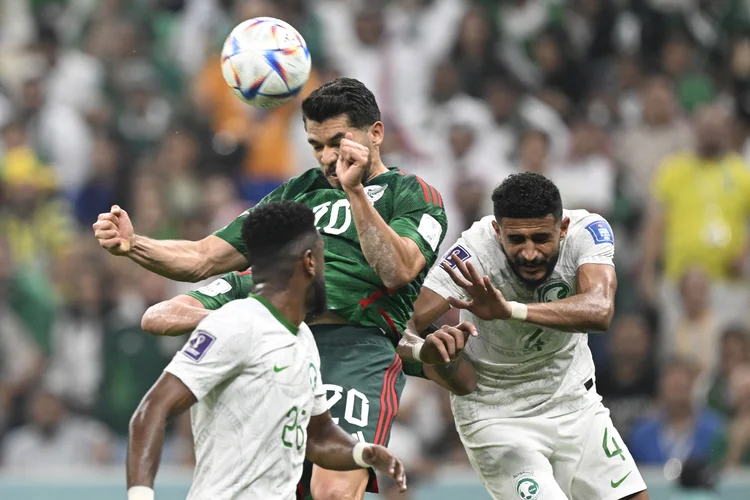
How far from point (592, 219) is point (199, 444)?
2.68 meters

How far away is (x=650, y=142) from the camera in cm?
1247

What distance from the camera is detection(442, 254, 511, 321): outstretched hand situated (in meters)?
5.98

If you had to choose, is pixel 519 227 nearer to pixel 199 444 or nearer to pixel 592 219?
pixel 592 219

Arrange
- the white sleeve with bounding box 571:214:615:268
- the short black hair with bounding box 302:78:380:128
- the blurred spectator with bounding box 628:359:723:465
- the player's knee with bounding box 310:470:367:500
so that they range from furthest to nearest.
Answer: the blurred spectator with bounding box 628:359:723:465, the white sleeve with bounding box 571:214:615:268, the short black hair with bounding box 302:78:380:128, the player's knee with bounding box 310:470:367:500

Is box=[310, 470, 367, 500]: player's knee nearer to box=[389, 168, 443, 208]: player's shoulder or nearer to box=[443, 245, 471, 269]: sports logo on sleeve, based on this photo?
box=[443, 245, 471, 269]: sports logo on sleeve

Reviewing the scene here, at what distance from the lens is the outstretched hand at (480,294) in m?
5.98

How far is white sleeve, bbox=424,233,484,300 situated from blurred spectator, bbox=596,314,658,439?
4541 mm

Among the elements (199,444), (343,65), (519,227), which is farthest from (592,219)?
(343,65)

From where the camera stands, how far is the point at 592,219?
22.3 ft

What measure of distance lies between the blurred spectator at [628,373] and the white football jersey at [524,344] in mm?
4030

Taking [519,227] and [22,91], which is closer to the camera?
[519,227]

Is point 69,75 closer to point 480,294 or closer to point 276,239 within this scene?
point 480,294

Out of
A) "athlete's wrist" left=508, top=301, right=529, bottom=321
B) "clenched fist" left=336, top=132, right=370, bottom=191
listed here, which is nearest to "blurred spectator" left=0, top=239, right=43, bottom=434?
"clenched fist" left=336, top=132, right=370, bottom=191

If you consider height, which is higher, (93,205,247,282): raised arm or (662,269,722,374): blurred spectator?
(93,205,247,282): raised arm
